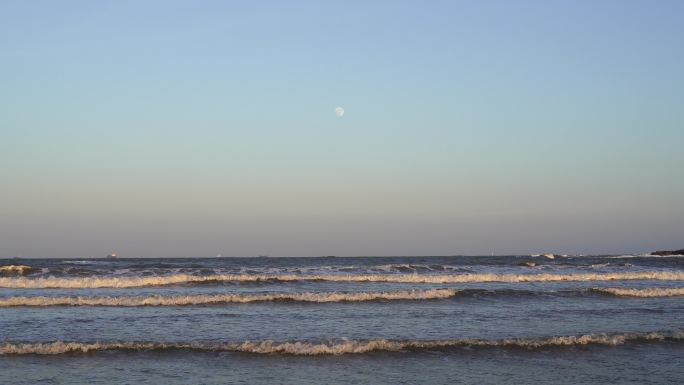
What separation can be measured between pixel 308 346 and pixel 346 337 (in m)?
1.74

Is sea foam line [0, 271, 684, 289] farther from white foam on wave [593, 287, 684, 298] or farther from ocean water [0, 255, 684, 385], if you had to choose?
white foam on wave [593, 287, 684, 298]

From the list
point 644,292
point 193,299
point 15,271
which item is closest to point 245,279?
point 193,299

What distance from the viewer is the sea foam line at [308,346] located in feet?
48.7

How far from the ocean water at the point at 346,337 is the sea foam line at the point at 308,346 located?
1.8 inches

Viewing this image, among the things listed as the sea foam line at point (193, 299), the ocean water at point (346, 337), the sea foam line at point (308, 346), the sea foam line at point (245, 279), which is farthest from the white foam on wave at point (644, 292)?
the sea foam line at point (308, 346)

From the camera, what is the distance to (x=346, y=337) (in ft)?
54.4

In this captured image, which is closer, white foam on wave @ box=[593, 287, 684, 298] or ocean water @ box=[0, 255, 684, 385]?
ocean water @ box=[0, 255, 684, 385]

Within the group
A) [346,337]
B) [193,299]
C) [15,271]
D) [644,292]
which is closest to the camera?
[346,337]

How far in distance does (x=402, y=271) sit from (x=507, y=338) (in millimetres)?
27968

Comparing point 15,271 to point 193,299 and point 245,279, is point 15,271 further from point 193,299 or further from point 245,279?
point 193,299

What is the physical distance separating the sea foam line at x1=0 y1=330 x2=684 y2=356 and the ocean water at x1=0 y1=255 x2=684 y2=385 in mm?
45

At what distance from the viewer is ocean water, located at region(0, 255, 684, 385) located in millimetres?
12875

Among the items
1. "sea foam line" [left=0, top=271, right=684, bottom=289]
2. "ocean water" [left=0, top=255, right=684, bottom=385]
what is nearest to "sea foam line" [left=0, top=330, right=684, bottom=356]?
"ocean water" [left=0, top=255, right=684, bottom=385]

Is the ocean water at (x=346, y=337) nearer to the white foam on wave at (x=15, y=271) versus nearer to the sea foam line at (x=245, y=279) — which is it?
the sea foam line at (x=245, y=279)
